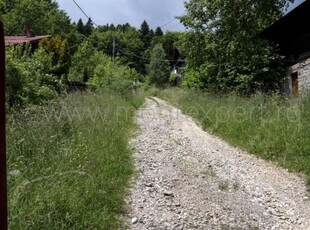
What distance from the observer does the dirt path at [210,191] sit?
380 cm

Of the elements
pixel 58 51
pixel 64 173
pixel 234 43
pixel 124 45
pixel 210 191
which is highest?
pixel 124 45

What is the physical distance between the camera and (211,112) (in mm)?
10727

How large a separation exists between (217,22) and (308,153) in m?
11.4

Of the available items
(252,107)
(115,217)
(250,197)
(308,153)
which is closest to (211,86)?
(252,107)

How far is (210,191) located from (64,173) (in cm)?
219

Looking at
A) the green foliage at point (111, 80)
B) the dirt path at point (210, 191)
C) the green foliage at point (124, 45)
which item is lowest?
the dirt path at point (210, 191)

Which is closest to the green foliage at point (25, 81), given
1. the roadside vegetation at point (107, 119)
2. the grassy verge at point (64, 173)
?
the roadside vegetation at point (107, 119)

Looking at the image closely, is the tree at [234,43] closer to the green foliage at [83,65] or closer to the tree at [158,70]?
the green foliage at [83,65]

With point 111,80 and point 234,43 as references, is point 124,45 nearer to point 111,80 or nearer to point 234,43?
point 111,80

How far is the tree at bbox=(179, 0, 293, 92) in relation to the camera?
13.8 meters

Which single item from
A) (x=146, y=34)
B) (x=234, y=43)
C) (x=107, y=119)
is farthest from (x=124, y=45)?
(x=107, y=119)

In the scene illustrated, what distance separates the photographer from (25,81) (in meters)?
7.87

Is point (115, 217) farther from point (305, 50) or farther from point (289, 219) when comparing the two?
point (305, 50)

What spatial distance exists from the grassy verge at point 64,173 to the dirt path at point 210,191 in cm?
38
